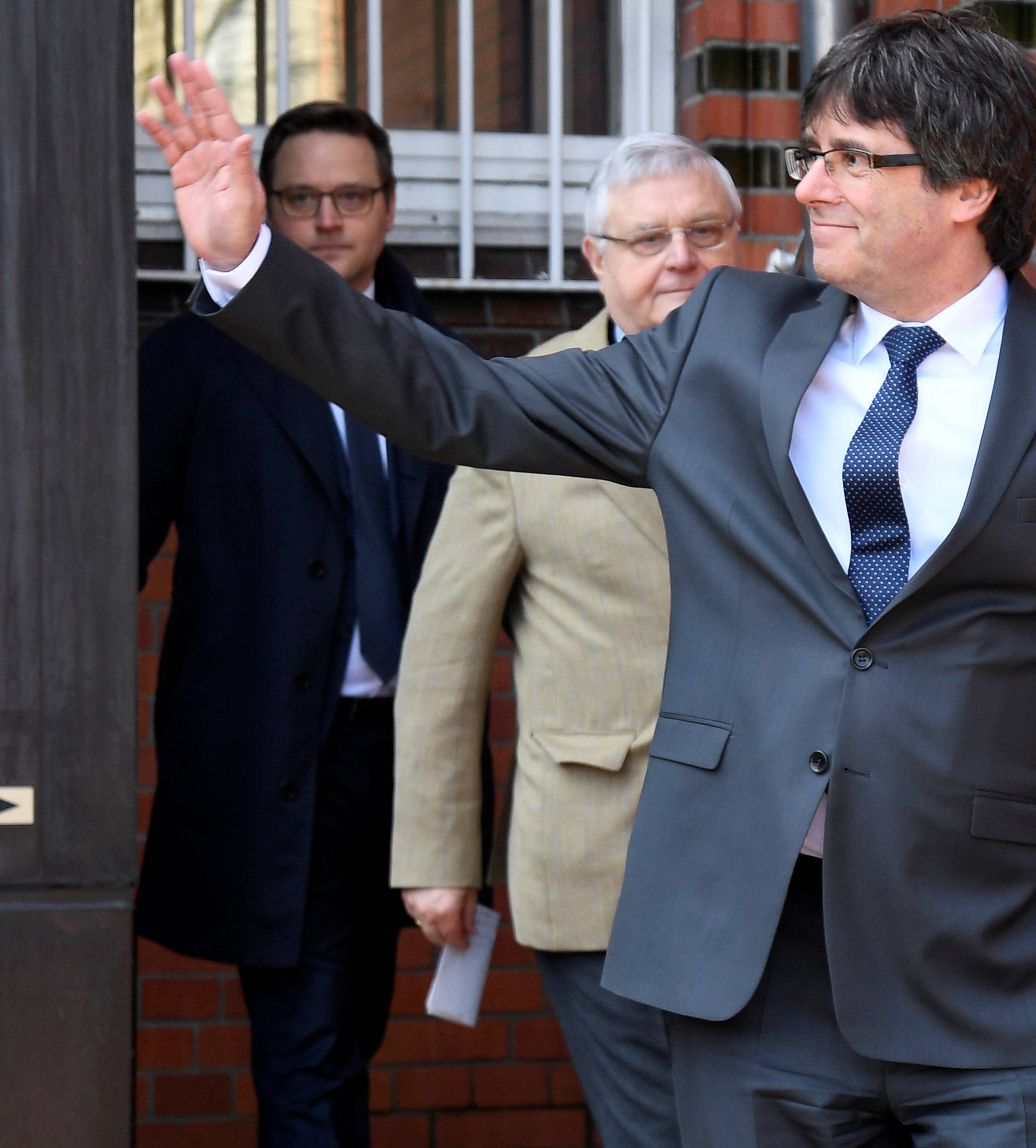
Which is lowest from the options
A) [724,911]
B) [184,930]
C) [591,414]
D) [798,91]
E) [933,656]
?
[184,930]

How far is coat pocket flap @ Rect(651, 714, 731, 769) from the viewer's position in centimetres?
202

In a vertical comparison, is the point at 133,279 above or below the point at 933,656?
above

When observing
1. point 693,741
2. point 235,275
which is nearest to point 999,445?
point 693,741

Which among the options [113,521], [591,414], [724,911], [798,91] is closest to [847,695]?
[724,911]

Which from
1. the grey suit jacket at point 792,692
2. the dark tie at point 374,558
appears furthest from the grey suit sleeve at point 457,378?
the dark tie at point 374,558

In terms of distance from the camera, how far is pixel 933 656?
193 centimetres

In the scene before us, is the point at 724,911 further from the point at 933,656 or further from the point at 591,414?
the point at 591,414

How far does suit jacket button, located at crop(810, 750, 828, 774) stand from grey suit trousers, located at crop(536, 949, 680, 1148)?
75 cm

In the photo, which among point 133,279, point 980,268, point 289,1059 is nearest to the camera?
point 980,268

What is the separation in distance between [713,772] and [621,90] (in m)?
2.28

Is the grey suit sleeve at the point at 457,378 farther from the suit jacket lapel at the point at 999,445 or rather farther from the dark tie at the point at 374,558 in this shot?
the dark tie at the point at 374,558

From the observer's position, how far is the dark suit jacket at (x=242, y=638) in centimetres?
318

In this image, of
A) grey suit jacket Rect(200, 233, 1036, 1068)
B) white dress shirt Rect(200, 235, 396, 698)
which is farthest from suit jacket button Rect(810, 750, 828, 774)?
white dress shirt Rect(200, 235, 396, 698)

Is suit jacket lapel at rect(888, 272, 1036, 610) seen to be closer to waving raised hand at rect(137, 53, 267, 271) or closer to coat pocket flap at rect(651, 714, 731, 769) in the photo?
coat pocket flap at rect(651, 714, 731, 769)
